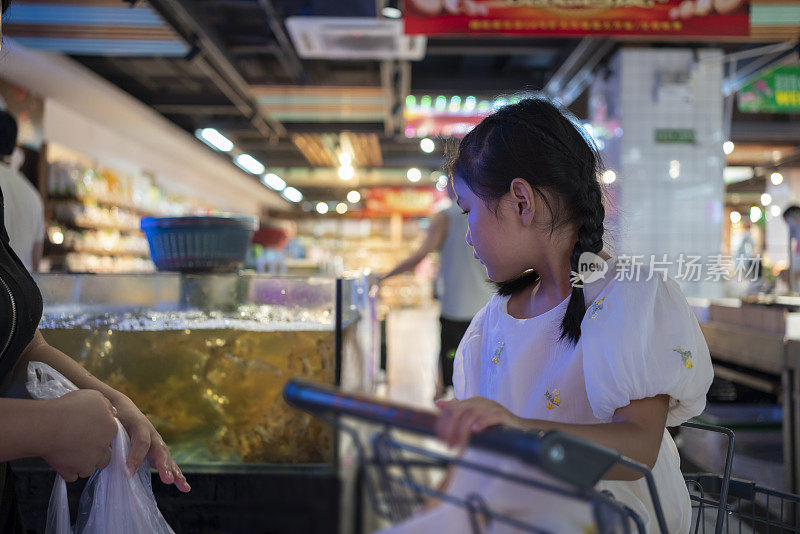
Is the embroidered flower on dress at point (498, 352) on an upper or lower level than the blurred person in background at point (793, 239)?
lower

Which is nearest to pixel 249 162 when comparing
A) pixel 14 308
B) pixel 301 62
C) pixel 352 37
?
pixel 301 62

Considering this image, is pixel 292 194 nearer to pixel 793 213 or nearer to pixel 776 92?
pixel 776 92

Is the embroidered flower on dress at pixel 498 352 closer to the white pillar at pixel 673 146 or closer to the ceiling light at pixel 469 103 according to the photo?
the white pillar at pixel 673 146

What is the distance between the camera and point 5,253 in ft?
3.28

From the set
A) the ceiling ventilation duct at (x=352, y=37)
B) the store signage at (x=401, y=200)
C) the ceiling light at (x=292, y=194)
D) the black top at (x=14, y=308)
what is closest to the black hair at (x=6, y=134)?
the black top at (x=14, y=308)

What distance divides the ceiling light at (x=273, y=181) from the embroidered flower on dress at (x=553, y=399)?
478 inches

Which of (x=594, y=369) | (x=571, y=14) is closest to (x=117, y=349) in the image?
(x=594, y=369)

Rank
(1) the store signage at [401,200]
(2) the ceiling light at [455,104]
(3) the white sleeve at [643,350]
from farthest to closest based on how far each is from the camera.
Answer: (1) the store signage at [401,200] < (2) the ceiling light at [455,104] < (3) the white sleeve at [643,350]

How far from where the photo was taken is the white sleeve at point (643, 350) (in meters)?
0.92

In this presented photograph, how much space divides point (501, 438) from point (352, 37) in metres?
4.49

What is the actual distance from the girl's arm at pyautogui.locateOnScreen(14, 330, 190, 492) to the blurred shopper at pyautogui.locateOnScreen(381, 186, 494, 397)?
269 cm

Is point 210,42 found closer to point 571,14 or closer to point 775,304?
point 571,14

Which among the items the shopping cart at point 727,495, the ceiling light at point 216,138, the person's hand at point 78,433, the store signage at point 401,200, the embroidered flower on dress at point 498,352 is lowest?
the shopping cart at point 727,495

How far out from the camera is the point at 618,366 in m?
0.92
